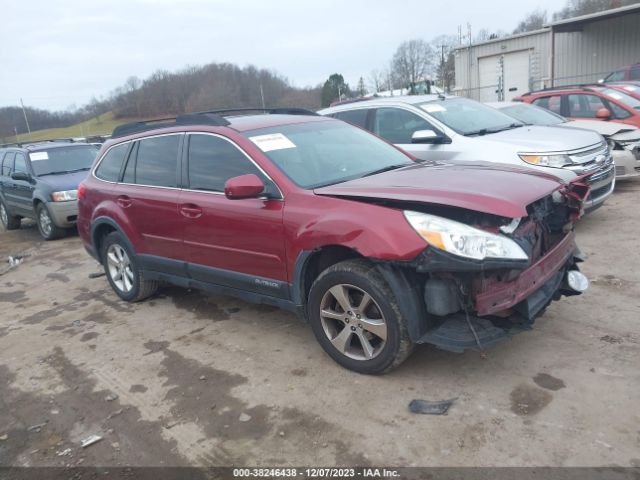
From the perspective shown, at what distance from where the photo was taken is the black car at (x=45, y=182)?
9.50m

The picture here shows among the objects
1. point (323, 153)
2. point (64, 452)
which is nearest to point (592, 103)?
point (323, 153)

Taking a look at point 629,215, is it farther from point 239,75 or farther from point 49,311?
point 239,75

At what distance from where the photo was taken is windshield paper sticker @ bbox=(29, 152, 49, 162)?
1030 centimetres

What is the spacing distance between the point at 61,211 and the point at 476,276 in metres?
8.45

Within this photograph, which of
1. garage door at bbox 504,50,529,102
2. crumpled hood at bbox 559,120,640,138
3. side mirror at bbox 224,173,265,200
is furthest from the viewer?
garage door at bbox 504,50,529,102

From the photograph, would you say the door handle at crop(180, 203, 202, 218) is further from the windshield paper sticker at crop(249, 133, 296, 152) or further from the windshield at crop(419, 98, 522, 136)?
the windshield at crop(419, 98, 522, 136)

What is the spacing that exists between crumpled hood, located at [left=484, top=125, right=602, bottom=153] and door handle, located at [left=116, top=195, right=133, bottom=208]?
13.7 feet

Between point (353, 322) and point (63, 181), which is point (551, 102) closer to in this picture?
point (353, 322)

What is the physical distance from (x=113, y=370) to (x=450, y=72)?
144 ft

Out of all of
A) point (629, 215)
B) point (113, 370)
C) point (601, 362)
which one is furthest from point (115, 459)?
point (629, 215)

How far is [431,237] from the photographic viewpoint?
10.2 ft

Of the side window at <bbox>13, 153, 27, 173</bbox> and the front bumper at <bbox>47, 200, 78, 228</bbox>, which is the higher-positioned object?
the side window at <bbox>13, 153, 27, 173</bbox>

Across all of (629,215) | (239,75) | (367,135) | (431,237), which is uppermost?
(239,75)

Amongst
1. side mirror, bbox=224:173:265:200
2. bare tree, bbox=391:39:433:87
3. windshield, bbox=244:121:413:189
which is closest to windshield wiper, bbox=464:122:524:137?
windshield, bbox=244:121:413:189
